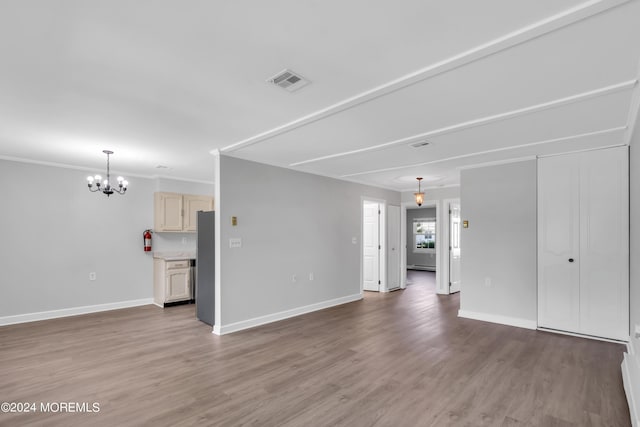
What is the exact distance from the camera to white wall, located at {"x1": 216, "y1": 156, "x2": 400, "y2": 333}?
4.65 m

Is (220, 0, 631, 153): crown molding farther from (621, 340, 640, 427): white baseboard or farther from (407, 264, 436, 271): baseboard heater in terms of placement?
(407, 264, 436, 271): baseboard heater

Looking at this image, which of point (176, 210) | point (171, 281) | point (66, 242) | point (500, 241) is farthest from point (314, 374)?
point (66, 242)

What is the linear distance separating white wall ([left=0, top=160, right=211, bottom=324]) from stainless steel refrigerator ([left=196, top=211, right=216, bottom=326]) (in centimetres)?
186

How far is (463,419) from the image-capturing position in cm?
249

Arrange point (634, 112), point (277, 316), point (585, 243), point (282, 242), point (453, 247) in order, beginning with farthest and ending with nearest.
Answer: point (453, 247) < point (282, 242) < point (277, 316) < point (585, 243) < point (634, 112)

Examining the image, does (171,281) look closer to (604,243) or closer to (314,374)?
(314,374)

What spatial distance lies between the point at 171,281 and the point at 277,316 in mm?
2347

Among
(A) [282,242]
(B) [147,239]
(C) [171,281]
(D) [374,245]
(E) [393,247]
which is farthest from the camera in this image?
(E) [393,247]

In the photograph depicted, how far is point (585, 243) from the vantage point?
4301 millimetres

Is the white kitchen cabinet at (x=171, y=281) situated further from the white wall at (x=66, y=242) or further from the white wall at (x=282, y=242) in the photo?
the white wall at (x=282, y=242)

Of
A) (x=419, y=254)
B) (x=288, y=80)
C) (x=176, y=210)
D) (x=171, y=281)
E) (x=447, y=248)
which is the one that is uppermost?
(x=288, y=80)

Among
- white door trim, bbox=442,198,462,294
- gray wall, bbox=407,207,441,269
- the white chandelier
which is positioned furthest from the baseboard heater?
the white chandelier

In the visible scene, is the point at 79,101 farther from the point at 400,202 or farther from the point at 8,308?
the point at 400,202

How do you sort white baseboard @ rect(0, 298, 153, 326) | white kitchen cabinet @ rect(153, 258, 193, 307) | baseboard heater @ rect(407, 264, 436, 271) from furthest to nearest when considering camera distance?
baseboard heater @ rect(407, 264, 436, 271)
white kitchen cabinet @ rect(153, 258, 193, 307)
white baseboard @ rect(0, 298, 153, 326)
